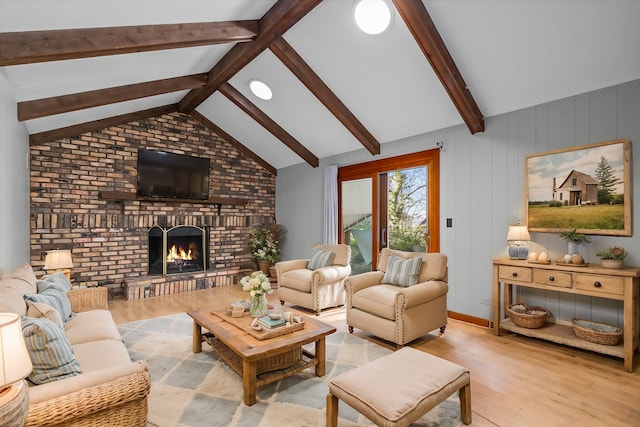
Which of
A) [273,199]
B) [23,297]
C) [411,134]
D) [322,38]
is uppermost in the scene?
[322,38]

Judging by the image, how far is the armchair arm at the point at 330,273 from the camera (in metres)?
4.27

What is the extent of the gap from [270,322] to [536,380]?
2176 millimetres

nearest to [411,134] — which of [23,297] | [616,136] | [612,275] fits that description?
[616,136]

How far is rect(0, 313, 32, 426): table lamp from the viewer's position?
46.0 inches

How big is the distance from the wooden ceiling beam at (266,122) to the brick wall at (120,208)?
4.85 ft

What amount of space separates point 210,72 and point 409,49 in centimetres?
277

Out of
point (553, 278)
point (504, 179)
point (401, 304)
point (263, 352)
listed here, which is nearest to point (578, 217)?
point (553, 278)

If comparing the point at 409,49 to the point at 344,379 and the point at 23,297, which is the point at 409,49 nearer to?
the point at 344,379

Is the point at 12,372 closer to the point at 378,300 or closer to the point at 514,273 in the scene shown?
the point at 378,300

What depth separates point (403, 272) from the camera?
3.59 m

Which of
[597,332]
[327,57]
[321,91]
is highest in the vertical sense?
[327,57]

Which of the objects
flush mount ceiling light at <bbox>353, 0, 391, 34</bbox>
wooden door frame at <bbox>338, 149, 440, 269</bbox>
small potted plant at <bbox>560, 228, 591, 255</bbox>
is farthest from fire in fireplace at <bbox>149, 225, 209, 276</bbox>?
small potted plant at <bbox>560, 228, 591, 255</bbox>

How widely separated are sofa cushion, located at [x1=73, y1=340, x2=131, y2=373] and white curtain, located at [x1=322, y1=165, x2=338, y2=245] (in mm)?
3893

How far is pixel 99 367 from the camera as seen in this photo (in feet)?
6.24
